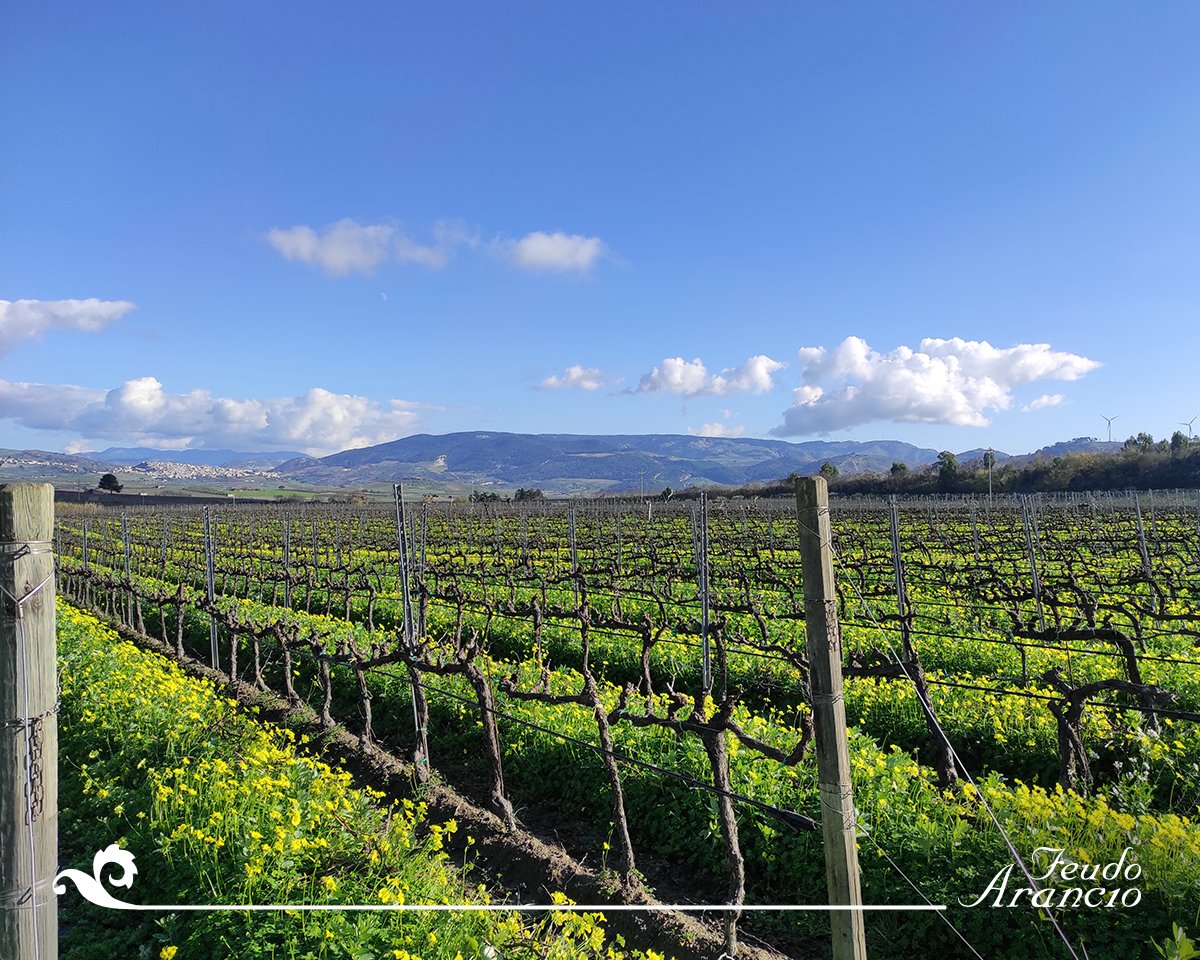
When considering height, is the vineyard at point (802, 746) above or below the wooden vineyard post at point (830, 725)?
below

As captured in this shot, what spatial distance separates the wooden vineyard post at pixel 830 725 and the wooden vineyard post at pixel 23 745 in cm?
323

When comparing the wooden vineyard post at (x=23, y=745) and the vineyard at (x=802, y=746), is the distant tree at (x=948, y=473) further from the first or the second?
the wooden vineyard post at (x=23, y=745)

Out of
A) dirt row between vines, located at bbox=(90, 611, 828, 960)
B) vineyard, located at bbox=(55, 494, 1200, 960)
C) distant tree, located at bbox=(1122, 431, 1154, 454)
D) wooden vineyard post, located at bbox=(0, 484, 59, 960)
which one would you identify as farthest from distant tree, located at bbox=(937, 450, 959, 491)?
wooden vineyard post, located at bbox=(0, 484, 59, 960)

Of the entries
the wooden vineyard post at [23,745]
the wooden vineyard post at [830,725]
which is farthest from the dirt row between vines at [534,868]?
the wooden vineyard post at [23,745]

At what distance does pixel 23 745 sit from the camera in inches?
121

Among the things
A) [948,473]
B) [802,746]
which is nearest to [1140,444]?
[948,473]

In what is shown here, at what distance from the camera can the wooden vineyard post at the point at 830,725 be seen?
3311 millimetres

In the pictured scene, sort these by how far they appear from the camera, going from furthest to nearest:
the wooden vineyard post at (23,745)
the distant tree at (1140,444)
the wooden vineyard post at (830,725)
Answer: the distant tree at (1140,444)
the wooden vineyard post at (830,725)
the wooden vineyard post at (23,745)

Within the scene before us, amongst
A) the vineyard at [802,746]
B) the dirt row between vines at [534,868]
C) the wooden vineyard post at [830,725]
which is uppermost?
the wooden vineyard post at [830,725]

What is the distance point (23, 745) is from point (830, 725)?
3.43 meters

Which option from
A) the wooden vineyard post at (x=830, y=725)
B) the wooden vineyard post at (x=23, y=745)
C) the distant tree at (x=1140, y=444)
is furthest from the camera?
the distant tree at (x=1140, y=444)

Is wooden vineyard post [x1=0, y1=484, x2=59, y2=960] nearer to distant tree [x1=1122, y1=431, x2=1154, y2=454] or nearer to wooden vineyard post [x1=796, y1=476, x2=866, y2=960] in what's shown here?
wooden vineyard post [x1=796, y1=476, x2=866, y2=960]

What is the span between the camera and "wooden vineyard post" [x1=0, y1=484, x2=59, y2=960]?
302cm

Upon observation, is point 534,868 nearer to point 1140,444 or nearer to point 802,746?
point 802,746
